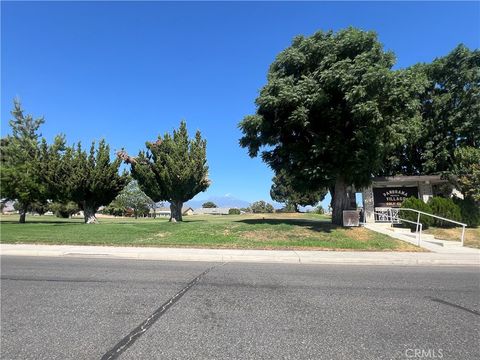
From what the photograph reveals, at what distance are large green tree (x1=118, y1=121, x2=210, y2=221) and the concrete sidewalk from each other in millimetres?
12777

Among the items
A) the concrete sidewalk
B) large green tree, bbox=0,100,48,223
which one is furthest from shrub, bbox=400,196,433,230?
large green tree, bbox=0,100,48,223

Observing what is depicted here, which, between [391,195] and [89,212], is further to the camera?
[89,212]

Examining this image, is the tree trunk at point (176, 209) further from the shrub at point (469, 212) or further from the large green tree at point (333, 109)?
the shrub at point (469, 212)

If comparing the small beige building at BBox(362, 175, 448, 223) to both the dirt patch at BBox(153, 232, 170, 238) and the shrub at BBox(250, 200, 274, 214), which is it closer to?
the dirt patch at BBox(153, 232, 170, 238)

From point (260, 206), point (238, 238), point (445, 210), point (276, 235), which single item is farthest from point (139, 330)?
point (260, 206)

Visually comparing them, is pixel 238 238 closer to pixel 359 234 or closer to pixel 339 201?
pixel 359 234

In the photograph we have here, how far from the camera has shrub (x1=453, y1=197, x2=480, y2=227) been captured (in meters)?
20.8

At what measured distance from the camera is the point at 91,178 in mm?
27594

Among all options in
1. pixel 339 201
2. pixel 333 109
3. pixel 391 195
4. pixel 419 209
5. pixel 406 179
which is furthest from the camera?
pixel 391 195

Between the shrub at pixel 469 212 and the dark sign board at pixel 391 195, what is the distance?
443 cm

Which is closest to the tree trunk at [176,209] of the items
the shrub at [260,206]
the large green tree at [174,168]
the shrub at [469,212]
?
the large green tree at [174,168]

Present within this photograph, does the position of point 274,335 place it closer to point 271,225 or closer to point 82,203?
point 271,225

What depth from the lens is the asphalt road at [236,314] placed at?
14.0 feet

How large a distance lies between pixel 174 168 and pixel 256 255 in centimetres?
1497
